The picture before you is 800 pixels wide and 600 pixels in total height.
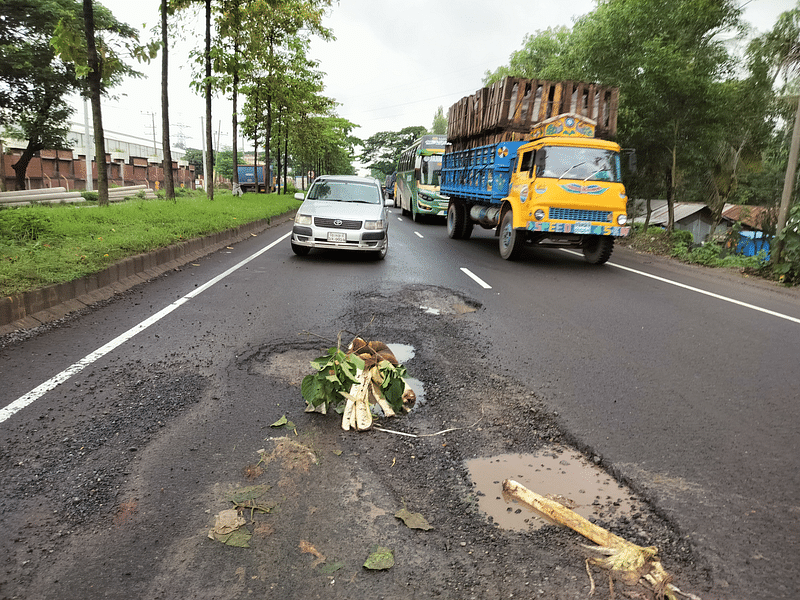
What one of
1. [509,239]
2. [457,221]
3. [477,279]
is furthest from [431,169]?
[477,279]

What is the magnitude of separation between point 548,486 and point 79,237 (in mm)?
8841

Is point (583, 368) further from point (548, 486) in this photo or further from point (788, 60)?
point (788, 60)

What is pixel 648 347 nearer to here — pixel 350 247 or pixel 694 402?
pixel 694 402

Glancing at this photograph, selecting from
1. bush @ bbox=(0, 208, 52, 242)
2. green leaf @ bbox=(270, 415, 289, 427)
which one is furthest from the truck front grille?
bush @ bbox=(0, 208, 52, 242)

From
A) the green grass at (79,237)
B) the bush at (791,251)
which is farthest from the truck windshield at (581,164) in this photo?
the green grass at (79,237)

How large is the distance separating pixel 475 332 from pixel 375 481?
3184 millimetres

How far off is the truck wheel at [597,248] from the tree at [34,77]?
24.4 m

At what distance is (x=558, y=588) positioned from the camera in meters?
2.10

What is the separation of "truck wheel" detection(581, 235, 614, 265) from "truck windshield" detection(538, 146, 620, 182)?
1.20m

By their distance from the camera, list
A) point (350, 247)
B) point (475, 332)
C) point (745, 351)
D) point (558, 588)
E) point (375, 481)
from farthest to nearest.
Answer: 1. point (350, 247)
2. point (475, 332)
3. point (745, 351)
4. point (375, 481)
5. point (558, 588)

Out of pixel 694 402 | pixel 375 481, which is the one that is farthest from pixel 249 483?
pixel 694 402

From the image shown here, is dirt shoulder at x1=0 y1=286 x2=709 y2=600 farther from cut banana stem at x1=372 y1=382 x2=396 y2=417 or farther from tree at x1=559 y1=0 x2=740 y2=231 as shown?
tree at x1=559 y1=0 x2=740 y2=231

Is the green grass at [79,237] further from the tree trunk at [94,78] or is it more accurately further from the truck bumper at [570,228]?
the truck bumper at [570,228]

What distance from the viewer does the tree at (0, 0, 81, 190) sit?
25797 millimetres
